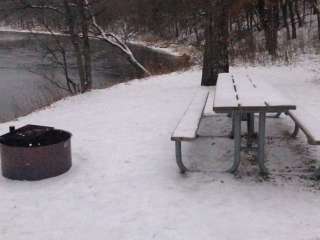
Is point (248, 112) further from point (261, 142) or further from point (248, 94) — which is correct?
point (248, 94)

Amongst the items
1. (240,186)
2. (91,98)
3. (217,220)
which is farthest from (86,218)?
(91,98)

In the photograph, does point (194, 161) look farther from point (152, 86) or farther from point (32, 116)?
point (152, 86)

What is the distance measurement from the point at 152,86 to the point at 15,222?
7.13 m

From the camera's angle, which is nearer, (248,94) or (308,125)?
(308,125)

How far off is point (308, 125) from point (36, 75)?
726 inches

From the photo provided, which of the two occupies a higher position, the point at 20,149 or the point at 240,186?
the point at 20,149

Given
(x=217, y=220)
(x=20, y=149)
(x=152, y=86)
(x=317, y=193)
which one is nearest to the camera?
(x=217, y=220)

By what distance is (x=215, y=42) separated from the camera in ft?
33.2

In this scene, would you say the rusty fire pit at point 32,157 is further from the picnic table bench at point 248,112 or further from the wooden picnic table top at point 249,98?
the wooden picnic table top at point 249,98

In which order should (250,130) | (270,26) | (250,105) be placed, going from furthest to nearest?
(270,26) → (250,130) → (250,105)

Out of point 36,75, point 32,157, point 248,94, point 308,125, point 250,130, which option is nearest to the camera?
point 308,125

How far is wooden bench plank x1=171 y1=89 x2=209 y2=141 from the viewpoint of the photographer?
454 cm

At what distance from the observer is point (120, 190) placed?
15.3 ft

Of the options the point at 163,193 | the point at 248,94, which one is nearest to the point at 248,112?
the point at 248,94
